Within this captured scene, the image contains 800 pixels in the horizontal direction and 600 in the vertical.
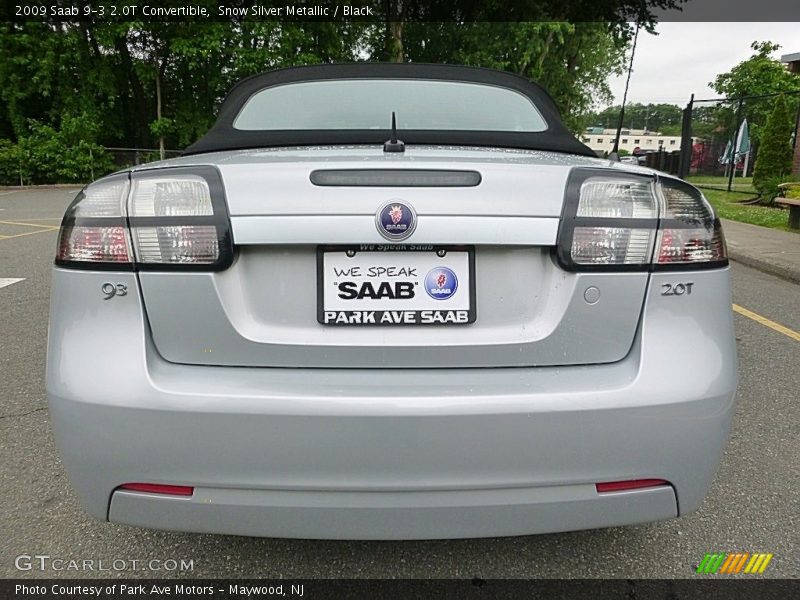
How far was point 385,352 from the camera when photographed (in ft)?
5.01

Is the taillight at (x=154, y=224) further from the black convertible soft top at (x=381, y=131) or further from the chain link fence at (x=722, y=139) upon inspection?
the chain link fence at (x=722, y=139)

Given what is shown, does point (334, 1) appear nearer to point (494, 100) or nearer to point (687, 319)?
point (494, 100)

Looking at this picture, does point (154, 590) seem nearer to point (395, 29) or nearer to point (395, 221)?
point (395, 221)

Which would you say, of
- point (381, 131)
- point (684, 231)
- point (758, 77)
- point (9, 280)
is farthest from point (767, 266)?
point (758, 77)

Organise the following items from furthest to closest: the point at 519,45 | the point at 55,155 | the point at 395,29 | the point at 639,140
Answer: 1. the point at 639,140
2. the point at 519,45
3. the point at 395,29
4. the point at 55,155

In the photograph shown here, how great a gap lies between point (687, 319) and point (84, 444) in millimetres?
1609

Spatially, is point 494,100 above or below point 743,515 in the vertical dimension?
above

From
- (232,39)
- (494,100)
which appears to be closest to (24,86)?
(232,39)

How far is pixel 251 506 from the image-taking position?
4.97 ft

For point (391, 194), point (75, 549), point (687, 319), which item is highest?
point (391, 194)

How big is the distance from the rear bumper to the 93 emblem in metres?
0.02

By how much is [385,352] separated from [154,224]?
68 cm

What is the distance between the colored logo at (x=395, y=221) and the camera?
58.7 inches

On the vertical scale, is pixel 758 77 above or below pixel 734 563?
above
